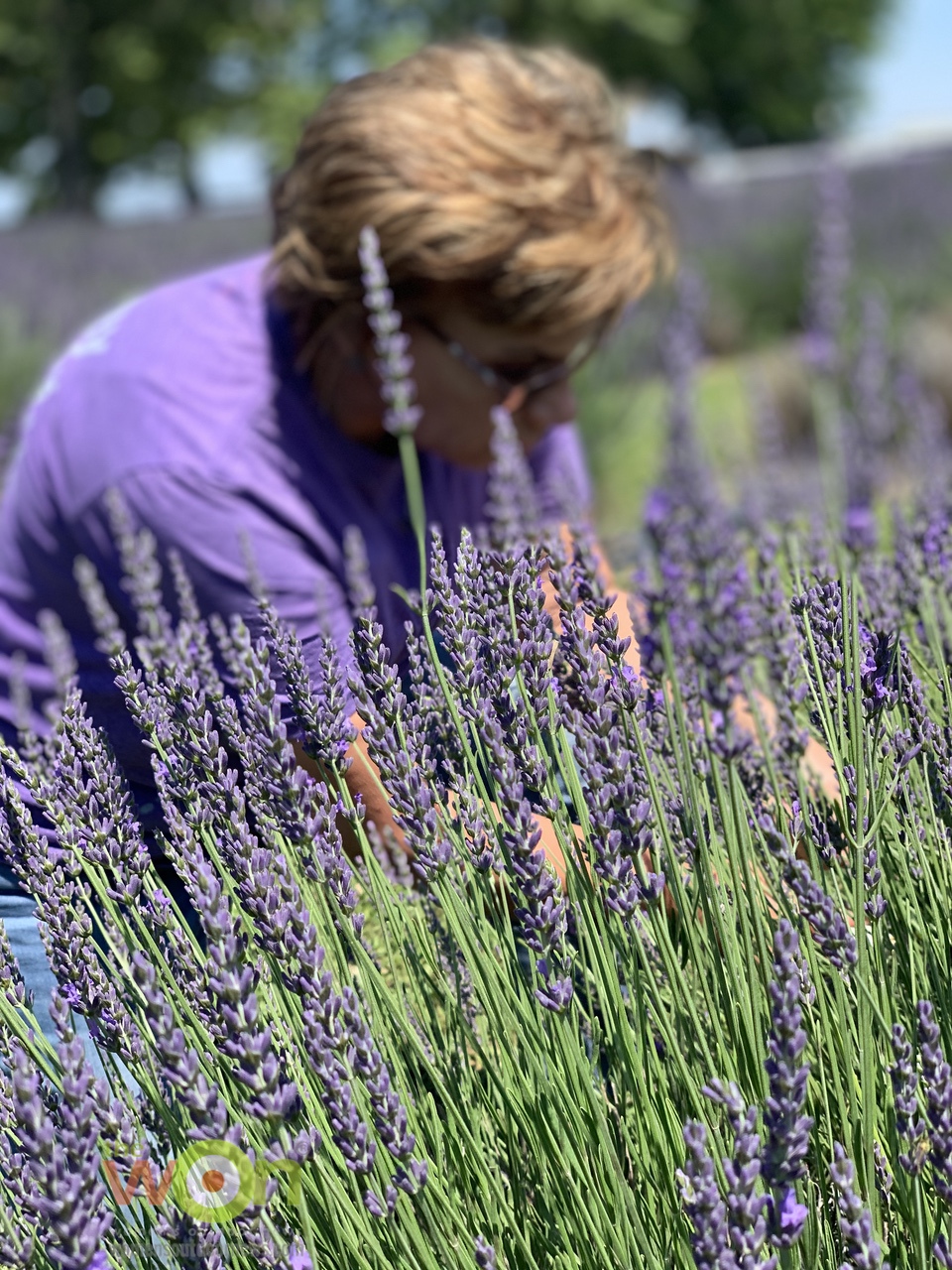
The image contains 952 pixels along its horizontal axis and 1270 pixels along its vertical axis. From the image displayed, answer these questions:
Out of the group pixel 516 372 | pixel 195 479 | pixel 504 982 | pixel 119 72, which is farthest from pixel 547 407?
pixel 119 72

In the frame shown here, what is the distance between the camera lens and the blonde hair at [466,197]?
215 cm

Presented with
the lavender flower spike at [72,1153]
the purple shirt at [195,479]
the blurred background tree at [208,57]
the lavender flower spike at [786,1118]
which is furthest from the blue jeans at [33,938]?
the blurred background tree at [208,57]

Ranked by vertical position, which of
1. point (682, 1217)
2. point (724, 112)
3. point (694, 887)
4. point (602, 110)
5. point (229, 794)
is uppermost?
point (602, 110)

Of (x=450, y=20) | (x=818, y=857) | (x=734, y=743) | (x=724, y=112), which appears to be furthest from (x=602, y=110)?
(x=724, y=112)

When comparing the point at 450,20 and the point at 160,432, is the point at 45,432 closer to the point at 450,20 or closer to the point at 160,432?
the point at 160,432

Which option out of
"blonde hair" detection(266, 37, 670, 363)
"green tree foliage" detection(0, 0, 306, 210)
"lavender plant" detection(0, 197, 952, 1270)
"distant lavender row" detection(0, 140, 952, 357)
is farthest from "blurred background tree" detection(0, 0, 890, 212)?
"lavender plant" detection(0, 197, 952, 1270)

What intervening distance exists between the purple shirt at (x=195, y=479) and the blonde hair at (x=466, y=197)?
0.52 ft

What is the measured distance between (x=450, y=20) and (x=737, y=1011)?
32.9 meters

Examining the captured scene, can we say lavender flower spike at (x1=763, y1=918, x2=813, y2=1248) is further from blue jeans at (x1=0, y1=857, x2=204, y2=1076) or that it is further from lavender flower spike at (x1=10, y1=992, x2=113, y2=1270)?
blue jeans at (x1=0, y1=857, x2=204, y2=1076)

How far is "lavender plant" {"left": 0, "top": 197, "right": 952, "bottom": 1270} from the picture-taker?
906 millimetres

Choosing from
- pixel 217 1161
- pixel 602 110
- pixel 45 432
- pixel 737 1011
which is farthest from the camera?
pixel 602 110

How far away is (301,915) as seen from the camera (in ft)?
3.10

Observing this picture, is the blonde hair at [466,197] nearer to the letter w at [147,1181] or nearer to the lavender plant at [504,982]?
the lavender plant at [504,982]

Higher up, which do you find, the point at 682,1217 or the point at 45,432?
the point at 45,432
